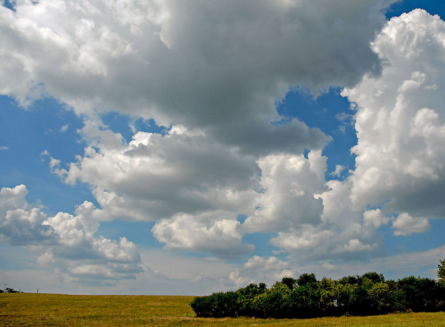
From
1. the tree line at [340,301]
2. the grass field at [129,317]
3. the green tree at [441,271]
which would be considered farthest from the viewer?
the green tree at [441,271]

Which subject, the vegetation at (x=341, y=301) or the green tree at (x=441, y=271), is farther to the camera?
the green tree at (x=441, y=271)

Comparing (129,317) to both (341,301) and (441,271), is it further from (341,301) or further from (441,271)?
(441,271)

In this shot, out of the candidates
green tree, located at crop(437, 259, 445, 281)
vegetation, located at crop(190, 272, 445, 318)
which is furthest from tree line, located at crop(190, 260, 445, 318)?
green tree, located at crop(437, 259, 445, 281)

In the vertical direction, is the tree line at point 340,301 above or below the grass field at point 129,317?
above

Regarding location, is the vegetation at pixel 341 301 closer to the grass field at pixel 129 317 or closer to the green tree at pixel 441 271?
the grass field at pixel 129 317

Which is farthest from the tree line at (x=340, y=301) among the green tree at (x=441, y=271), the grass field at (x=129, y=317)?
the green tree at (x=441, y=271)

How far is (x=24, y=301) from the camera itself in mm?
67438

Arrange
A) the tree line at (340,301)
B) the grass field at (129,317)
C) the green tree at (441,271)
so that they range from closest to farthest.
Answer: the grass field at (129,317) → the tree line at (340,301) → the green tree at (441,271)

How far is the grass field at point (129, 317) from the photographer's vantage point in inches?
1614

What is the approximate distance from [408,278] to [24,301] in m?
81.2

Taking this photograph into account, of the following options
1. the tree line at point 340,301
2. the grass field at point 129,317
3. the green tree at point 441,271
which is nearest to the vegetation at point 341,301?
the tree line at point 340,301

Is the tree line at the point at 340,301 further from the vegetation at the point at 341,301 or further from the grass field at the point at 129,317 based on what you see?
the grass field at the point at 129,317

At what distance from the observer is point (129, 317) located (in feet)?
166

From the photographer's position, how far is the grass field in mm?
41000
